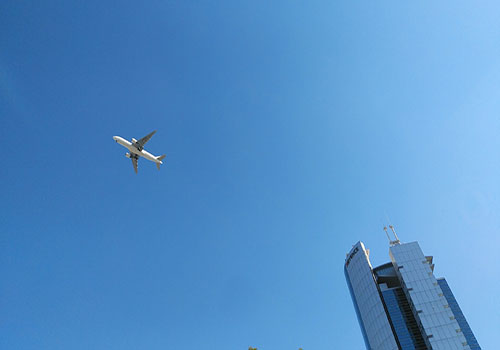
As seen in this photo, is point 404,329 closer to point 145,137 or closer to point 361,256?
point 361,256

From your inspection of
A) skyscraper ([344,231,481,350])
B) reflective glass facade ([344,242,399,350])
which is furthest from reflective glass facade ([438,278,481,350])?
reflective glass facade ([344,242,399,350])

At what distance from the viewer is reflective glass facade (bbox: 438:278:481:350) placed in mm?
126062

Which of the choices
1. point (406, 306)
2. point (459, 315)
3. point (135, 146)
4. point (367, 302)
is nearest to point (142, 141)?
point (135, 146)

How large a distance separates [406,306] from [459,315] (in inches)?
736

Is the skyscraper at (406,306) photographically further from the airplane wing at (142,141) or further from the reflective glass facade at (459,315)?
the airplane wing at (142,141)

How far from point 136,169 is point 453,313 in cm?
12648

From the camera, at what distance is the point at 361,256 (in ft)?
518

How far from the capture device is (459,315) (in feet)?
439

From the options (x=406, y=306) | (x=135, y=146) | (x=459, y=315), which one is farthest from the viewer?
(x=406, y=306)

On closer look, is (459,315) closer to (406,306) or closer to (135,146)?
(406,306)

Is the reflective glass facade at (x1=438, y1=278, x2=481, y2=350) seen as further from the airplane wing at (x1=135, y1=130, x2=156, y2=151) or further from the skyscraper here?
the airplane wing at (x1=135, y1=130, x2=156, y2=151)

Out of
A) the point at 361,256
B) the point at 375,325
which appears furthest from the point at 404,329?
the point at 361,256

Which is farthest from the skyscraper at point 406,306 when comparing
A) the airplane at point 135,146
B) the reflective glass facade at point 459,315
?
the airplane at point 135,146

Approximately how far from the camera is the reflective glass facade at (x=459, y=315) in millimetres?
126062
